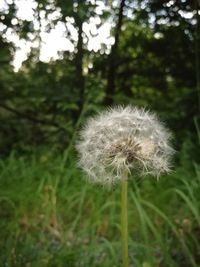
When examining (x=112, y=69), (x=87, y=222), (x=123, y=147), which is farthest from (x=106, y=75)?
(x=123, y=147)

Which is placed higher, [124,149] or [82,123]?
[82,123]

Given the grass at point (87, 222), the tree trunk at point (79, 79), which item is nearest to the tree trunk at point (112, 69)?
the tree trunk at point (79, 79)

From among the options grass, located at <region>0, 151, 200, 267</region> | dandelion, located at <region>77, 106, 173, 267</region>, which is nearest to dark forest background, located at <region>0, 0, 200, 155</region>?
grass, located at <region>0, 151, 200, 267</region>

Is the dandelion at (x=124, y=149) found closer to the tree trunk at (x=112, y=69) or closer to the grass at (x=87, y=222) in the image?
the grass at (x=87, y=222)

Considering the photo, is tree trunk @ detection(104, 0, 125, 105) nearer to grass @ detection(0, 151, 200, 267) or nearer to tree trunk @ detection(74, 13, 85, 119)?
tree trunk @ detection(74, 13, 85, 119)

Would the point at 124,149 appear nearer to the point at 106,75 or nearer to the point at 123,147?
the point at 123,147

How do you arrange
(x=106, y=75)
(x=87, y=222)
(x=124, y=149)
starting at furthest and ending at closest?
1. (x=106, y=75)
2. (x=87, y=222)
3. (x=124, y=149)
